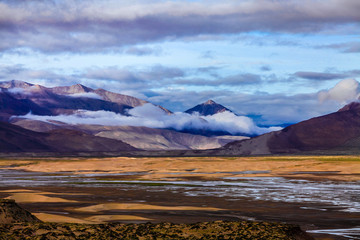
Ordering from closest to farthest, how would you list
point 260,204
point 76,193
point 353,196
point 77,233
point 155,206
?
point 77,233 < point 155,206 < point 260,204 < point 353,196 < point 76,193

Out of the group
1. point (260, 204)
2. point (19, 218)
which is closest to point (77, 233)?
point (19, 218)

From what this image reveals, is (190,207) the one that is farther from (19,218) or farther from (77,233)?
(77,233)

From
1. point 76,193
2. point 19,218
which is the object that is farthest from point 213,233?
point 76,193

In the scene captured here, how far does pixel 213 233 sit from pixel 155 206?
1961cm

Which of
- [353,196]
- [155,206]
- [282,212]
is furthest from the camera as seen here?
[353,196]

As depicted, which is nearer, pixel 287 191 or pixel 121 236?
pixel 121 236

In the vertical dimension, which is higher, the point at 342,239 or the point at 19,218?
the point at 19,218

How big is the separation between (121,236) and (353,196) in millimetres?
31539

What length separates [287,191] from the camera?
48312mm

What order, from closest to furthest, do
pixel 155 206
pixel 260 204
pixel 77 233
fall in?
pixel 77 233, pixel 155 206, pixel 260 204

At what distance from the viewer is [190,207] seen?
1367 inches

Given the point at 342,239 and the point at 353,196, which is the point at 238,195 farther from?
the point at 342,239

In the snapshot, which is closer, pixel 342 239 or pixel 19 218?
pixel 19 218

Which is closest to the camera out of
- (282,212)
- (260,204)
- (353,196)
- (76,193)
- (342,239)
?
(342,239)
